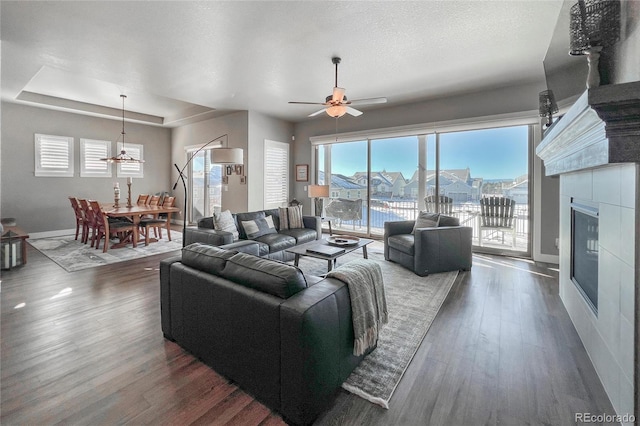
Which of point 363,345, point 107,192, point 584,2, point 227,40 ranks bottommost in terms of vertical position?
point 363,345

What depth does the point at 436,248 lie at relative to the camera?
3.86 meters

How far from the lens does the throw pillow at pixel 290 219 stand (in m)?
4.95

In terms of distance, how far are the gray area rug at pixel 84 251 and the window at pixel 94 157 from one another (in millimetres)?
1834

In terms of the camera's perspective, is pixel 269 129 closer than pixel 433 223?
No

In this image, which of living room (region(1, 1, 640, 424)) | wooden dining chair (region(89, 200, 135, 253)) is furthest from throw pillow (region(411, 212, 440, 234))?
wooden dining chair (region(89, 200, 135, 253))

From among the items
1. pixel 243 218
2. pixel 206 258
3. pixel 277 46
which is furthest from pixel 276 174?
pixel 206 258

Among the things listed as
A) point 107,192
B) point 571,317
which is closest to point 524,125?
point 571,317

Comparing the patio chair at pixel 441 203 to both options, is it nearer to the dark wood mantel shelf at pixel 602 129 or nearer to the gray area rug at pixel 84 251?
the dark wood mantel shelf at pixel 602 129

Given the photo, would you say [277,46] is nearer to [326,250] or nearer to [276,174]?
[326,250]

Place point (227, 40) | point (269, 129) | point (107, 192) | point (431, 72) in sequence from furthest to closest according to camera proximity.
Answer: point (107, 192), point (269, 129), point (431, 72), point (227, 40)

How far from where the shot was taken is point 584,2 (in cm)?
165

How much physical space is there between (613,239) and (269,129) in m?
6.30

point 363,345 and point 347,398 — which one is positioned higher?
point 363,345

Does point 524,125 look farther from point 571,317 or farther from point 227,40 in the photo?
→ point 227,40
